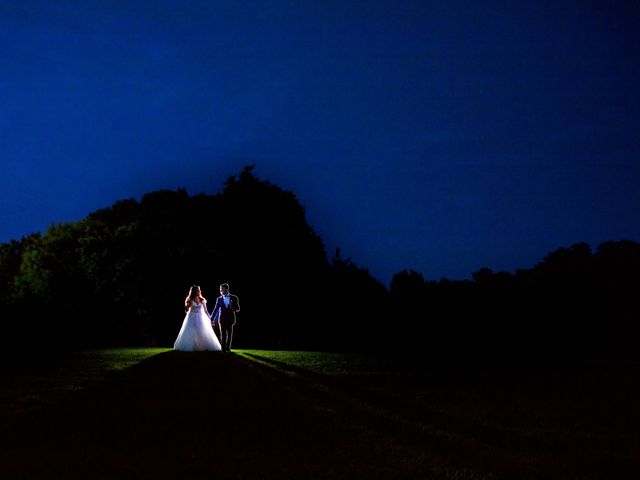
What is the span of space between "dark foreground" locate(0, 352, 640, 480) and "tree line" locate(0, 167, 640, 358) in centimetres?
2795

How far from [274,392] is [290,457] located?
6.74 meters

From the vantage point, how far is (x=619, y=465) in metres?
9.35

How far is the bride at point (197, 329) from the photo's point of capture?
30625 millimetres

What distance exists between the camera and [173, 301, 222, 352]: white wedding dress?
1206 inches

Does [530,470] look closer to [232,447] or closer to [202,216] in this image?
[232,447]

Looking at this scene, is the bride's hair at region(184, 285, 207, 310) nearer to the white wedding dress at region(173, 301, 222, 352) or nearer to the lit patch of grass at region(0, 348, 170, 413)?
the white wedding dress at region(173, 301, 222, 352)

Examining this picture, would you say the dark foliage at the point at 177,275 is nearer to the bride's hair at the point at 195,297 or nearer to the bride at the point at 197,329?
the bride's hair at the point at 195,297

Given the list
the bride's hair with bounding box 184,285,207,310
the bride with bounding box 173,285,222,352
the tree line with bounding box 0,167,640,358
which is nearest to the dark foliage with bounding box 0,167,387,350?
the tree line with bounding box 0,167,640,358

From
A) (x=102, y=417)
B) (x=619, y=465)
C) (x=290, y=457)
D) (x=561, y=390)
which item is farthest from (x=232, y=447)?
(x=561, y=390)

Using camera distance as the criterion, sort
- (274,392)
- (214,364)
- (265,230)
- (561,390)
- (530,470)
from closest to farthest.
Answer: (530,470) < (274,392) < (561,390) < (214,364) < (265,230)

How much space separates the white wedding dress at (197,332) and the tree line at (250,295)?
16.0 m

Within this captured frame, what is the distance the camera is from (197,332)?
3061 centimetres

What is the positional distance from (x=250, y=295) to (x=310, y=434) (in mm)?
43765

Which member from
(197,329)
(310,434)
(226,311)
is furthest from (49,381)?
(197,329)
